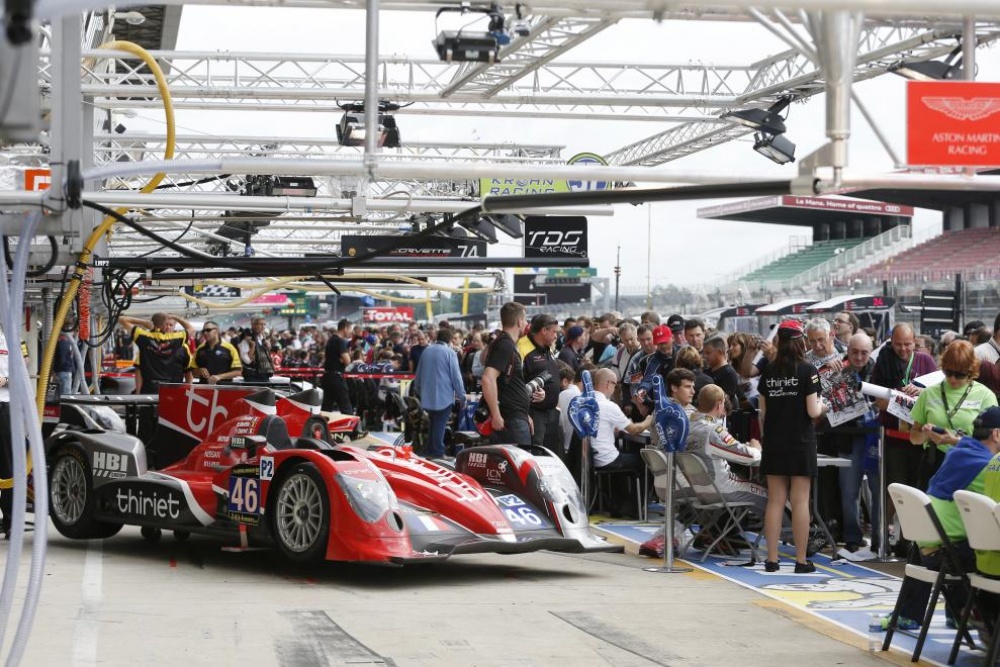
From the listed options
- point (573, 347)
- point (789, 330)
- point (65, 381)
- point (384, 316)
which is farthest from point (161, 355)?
point (384, 316)

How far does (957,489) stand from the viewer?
744cm

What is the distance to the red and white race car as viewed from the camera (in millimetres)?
9055

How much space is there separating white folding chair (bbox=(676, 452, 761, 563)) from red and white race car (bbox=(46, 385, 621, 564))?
0.94m

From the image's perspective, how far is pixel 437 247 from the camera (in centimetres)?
1224

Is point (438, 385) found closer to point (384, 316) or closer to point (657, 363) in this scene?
point (657, 363)

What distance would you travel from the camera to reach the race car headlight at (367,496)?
8.94 meters

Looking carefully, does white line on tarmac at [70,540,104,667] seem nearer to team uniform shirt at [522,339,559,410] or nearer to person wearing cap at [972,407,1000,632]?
team uniform shirt at [522,339,559,410]

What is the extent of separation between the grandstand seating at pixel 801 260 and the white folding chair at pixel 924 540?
5989cm

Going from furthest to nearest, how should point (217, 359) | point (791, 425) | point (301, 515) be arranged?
point (217, 359), point (791, 425), point (301, 515)

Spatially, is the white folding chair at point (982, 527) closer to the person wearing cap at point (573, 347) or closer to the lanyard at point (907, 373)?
the lanyard at point (907, 373)

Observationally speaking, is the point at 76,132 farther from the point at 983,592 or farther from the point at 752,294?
the point at 752,294

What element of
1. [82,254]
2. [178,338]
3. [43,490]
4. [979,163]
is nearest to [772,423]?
[979,163]

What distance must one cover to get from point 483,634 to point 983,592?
2.69 m

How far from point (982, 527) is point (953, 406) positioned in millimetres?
2517
